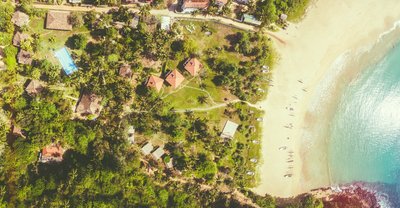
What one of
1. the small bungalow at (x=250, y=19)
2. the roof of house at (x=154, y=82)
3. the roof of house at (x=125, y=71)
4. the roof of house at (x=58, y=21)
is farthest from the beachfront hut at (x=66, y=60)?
the small bungalow at (x=250, y=19)

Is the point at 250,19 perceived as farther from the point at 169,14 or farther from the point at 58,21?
the point at 58,21

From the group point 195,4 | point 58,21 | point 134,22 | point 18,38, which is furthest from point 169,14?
point 18,38

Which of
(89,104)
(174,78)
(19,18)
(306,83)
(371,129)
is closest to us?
(19,18)

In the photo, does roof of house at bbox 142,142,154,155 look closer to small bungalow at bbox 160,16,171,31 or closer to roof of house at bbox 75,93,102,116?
roof of house at bbox 75,93,102,116

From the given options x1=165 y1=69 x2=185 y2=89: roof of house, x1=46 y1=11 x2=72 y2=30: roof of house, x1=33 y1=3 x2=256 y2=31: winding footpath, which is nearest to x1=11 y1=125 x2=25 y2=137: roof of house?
x1=46 y1=11 x2=72 y2=30: roof of house

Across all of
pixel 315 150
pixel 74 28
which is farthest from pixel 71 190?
pixel 315 150
